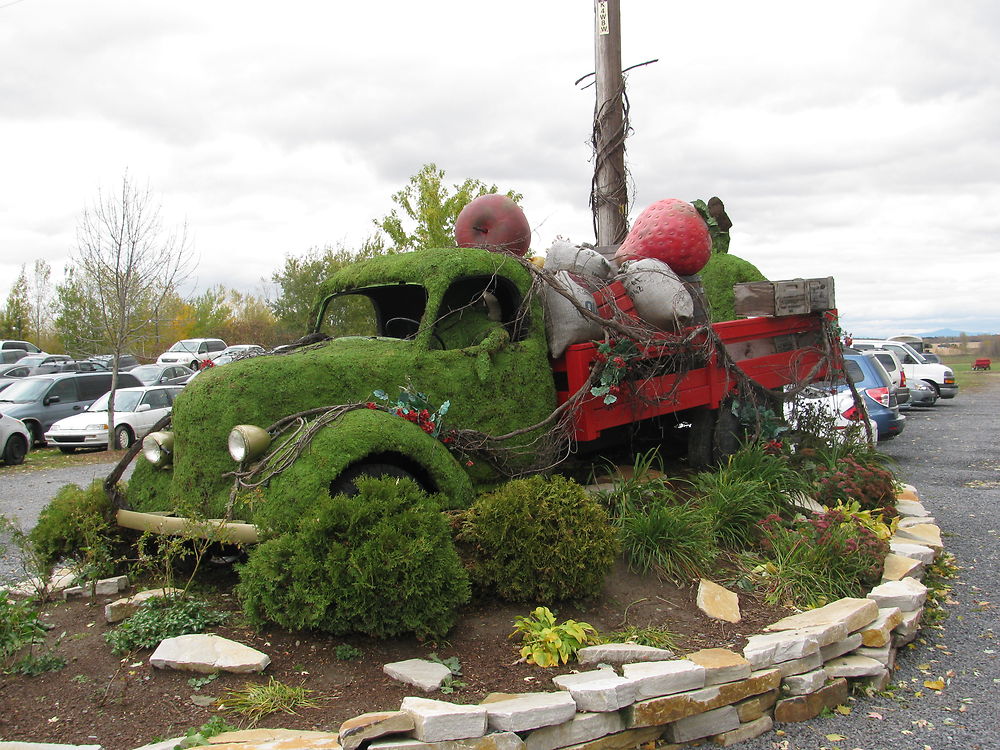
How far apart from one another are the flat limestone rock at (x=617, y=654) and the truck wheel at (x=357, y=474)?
1314 mm

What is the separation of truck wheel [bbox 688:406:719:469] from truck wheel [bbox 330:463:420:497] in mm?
3176

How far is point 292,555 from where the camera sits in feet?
12.8

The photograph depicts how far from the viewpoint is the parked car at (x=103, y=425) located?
50.5 ft

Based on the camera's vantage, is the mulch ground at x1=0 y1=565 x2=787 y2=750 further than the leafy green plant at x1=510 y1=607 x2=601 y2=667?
A: No

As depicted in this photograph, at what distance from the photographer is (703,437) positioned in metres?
6.87

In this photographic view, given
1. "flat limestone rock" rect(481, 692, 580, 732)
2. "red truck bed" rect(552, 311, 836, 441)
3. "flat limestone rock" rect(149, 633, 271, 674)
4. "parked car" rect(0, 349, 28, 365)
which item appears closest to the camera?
"flat limestone rock" rect(481, 692, 580, 732)

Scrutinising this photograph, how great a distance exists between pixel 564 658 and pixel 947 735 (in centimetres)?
183

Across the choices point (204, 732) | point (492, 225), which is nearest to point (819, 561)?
point (492, 225)

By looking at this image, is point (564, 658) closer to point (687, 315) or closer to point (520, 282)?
point (520, 282)

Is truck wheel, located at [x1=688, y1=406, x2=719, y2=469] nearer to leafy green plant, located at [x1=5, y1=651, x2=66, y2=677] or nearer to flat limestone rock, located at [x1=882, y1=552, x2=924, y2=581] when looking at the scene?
flat limestone rock, located at [x1=882, y1=552, x2=924, y2=581]

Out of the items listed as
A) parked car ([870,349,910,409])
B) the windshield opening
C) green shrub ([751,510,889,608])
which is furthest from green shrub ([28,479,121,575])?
parked car ([870,349,910,409])

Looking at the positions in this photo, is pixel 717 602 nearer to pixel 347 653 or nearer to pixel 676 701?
pixel 676 701

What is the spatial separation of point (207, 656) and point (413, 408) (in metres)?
1.80

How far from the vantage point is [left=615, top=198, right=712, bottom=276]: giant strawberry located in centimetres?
682
